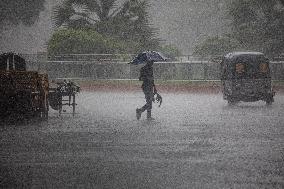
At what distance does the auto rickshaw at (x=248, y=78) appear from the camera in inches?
922

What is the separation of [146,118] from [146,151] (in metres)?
7.55

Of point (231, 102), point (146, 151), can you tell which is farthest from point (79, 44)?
point (146, 151)

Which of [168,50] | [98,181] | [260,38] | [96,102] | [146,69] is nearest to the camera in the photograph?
[98,181]

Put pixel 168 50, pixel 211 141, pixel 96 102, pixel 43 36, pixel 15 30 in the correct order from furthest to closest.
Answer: pixel 43 36
pixel 15 30
pixel 168 50
pixel 96 102
pixel 211 141

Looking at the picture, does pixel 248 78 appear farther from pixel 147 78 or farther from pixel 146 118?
pixel 147 78

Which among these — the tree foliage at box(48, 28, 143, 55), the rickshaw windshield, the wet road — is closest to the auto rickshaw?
the rickshaw windshield

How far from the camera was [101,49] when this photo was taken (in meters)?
46.2

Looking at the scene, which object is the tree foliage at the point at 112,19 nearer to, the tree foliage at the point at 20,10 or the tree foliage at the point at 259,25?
the tree foliage at the point at 259,25

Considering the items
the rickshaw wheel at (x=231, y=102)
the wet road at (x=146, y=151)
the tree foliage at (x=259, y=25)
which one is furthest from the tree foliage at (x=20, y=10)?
the wet road at (x=146, y=151)

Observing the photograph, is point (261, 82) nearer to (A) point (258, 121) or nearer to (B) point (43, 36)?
(A) point (258, 121)

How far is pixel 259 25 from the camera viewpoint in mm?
46438

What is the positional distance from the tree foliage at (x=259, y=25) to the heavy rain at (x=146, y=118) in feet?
0.26

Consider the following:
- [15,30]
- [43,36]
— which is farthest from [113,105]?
[43,36]

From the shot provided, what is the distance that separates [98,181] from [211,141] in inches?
199
